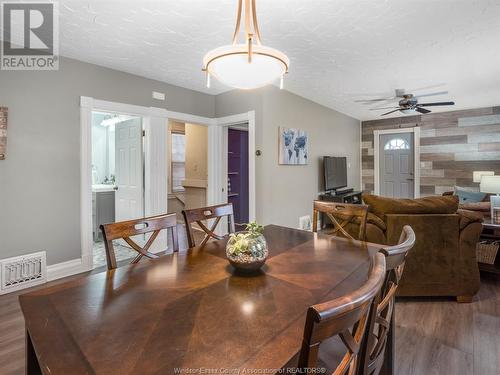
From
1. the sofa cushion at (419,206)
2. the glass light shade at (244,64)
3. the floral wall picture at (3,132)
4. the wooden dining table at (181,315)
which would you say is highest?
the glass light shade at (244,64)

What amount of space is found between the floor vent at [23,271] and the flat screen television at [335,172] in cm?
430

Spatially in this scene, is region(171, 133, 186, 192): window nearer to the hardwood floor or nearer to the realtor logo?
the realtor logo

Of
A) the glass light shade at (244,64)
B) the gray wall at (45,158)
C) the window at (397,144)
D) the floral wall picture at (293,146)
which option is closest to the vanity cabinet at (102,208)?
the gray wall at (45,158)

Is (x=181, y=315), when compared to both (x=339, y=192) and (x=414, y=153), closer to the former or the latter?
(x=339, y=192)

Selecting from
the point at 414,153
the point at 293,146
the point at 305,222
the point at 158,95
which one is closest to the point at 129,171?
the point at 158,95

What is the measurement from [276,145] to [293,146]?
0.44m

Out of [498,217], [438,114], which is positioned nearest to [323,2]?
[498,217]

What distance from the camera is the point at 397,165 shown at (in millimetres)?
6645

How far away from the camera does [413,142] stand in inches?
252

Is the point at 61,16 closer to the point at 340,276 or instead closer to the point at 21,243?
the point at 21,243

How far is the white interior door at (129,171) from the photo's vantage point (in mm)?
3762

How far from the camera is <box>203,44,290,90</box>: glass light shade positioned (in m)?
1.39

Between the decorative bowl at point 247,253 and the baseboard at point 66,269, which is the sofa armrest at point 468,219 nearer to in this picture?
the decorative bowl at point 247,253

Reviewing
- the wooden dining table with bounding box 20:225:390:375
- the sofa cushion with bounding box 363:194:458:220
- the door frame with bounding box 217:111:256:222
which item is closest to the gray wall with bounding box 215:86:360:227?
the door frame with bounding box 217:111:256:222
